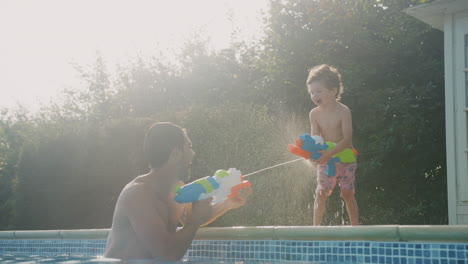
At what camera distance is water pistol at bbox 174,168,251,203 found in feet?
9.93

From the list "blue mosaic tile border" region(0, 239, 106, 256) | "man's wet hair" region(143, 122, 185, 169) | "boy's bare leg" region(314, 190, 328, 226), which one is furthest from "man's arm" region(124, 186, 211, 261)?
"boy's bare leg" region(314, 190, 328, 226)

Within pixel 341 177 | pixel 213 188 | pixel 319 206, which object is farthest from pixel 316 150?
pixel 213 188

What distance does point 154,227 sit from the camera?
2.97m

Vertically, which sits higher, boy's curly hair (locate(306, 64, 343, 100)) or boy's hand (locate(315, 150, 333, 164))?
boy's curly hair (locate(306, 64, 343, 100))

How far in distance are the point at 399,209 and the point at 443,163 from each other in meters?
1.01

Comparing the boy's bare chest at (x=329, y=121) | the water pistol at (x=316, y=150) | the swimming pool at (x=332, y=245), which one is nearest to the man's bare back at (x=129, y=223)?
the swimming pool at (x=332, y=245)

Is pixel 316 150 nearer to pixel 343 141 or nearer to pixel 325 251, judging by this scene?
pixel 343 141

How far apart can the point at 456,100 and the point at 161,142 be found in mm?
3754

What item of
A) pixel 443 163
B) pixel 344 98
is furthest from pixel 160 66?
pixel 443 163

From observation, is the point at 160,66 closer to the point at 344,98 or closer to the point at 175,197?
the point at 344,98

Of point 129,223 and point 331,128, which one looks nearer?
point 129,223

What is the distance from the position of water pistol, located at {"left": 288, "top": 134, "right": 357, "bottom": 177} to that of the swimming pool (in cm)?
97

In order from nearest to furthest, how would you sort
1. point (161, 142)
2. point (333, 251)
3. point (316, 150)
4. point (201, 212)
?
1. point (201, 212)
2. point (161, 142)
3. point (333, 251)
4. point (316, 150)

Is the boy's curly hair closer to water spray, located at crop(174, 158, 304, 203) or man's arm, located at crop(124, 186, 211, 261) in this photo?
water spray, located at crop(174, 158, 304, 203)
